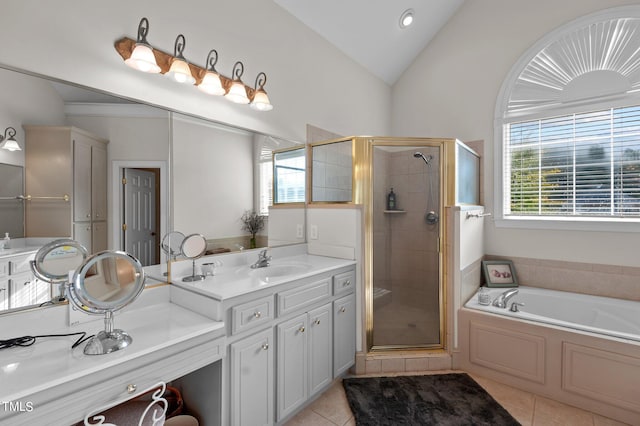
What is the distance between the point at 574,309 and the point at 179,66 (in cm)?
350

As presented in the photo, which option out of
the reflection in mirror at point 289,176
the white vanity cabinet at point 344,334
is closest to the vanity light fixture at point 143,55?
the reflection in mirror at point 289,176

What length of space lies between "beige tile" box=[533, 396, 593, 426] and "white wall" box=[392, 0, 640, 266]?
1.32 m

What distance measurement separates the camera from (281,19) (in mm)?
2355

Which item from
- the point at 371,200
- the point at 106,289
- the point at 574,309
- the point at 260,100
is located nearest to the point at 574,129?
the point at 574,309

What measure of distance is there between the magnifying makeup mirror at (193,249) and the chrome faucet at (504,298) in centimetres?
226

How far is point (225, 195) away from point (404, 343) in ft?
5.98

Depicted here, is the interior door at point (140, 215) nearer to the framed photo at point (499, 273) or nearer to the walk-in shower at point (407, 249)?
the walk-in shower at point (407, 249)

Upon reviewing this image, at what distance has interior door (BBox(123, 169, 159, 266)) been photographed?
1519mm

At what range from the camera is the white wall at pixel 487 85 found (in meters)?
2.58

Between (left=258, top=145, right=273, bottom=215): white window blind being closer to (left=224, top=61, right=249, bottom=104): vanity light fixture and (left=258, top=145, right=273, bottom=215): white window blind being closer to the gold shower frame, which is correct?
(left=224, top=61, right=249, bottom=104): vanity light fixture

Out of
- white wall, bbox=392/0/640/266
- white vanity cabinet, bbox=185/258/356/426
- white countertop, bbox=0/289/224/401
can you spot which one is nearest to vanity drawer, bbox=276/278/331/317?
white vanity cabinet, bbox=185/258/356/426

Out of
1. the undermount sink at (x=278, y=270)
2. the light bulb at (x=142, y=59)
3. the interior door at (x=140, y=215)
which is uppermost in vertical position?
the light bulb at (x=142, y=59)

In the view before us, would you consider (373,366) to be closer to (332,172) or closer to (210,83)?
(332,172)

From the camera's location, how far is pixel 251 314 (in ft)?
4.87
